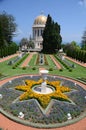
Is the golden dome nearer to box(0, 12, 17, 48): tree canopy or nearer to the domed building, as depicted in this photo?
the domed building

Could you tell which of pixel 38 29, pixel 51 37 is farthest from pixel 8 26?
pixel 38 29

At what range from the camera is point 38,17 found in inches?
3816

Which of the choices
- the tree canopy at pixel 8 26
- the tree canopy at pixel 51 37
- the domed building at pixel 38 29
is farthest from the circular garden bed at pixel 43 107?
the domed building at pixel 38 29

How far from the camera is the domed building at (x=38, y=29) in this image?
93.2m

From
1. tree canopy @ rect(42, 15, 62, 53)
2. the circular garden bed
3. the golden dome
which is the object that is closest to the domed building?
the golden dome

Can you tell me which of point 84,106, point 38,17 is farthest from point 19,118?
point 38,17

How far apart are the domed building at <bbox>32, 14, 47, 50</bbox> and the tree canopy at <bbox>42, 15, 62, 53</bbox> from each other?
30659 mm

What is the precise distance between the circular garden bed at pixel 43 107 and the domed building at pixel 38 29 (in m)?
77.8

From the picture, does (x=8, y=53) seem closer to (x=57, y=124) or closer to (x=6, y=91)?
(x=6, y=91)

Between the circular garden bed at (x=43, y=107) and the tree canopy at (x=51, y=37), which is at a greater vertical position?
the tree canopy at (x=51, y=37)

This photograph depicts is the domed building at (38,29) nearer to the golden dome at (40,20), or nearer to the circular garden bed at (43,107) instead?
the golden dome at (40,20)

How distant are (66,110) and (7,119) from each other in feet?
13.2

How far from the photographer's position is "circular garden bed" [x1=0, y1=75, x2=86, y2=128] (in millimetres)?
10797

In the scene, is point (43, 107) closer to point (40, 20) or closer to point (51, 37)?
point (51, 37)
